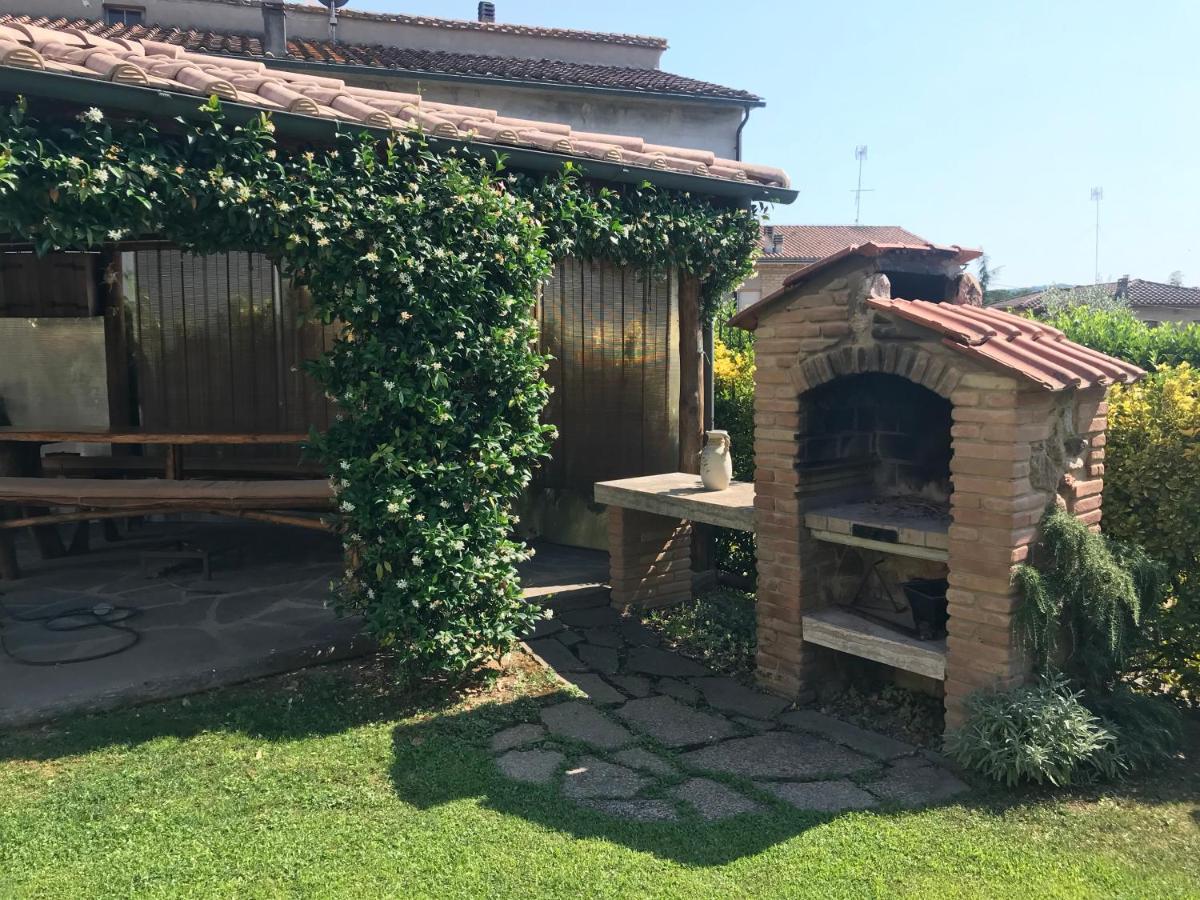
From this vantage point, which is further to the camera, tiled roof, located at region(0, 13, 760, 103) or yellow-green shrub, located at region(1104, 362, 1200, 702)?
tiled roof, located at region(0, 13, 760, 103)

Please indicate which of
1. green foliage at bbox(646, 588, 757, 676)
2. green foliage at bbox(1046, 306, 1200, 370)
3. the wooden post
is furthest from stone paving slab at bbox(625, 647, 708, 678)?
green foliage at bbox(1046, 306, 1200, 370)

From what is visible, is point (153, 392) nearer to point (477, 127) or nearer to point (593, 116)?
point (477, 127)

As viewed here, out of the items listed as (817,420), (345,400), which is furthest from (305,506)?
(817,420)

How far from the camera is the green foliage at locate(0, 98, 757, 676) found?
14.0 feet

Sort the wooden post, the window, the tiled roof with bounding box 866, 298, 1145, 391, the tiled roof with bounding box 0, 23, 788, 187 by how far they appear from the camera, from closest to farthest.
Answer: the tiled roof with bounding box 866, 298, 1145, 391 → the tiled roof with bounding box 0, 23, 788, 187 → the wooden post → the window

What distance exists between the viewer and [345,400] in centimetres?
470

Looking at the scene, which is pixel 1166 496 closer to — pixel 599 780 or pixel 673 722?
pixel 673 722

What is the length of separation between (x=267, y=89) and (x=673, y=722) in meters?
3.92

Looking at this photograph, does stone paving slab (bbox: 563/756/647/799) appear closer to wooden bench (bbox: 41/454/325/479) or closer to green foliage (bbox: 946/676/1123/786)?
green foliage (bbox: 946/676/1123/786)

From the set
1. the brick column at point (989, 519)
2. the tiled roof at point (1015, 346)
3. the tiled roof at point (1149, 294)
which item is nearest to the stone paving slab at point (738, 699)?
the brick column at point (989, 519)

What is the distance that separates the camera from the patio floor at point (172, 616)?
479cm

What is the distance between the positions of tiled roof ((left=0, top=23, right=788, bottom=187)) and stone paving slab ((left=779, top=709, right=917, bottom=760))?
358 cm

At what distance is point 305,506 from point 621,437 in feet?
8.64

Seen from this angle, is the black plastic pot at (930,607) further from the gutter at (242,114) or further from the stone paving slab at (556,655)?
the gutter at (242,114)
